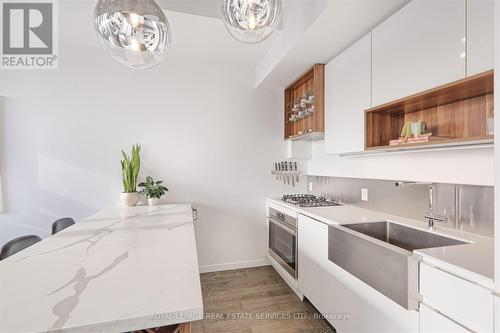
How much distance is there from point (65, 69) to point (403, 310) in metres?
3.55

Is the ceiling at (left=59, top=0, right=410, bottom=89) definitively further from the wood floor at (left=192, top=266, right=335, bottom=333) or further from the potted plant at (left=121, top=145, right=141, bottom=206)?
the wood floor at (left=192, top=266, right=335, bottom=333)

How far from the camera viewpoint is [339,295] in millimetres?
1679

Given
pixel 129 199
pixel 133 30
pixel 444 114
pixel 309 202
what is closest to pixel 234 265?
pixel 309 202

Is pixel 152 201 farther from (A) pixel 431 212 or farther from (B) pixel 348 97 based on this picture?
(A) pixel 431 212

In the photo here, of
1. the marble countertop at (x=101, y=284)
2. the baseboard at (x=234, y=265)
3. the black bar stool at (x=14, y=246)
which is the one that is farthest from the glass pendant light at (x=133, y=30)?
the baseboard at (x=234, y=265)

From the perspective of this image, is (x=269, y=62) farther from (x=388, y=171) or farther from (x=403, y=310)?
(x=403, y=310)

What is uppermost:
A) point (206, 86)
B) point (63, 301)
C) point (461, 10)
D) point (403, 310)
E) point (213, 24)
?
point (213, 24)

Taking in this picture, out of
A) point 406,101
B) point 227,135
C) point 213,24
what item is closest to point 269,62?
point 213,24

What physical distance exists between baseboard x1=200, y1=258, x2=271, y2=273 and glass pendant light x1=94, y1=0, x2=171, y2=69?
2.46 m

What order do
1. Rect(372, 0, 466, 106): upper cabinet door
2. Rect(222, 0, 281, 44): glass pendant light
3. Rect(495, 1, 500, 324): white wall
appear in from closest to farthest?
Rect(495, 1, 500, 324): white wall, Rect(222, 0, 281, 44): glass pendant light, Rect(372, 0, 466, 106): upper cabinet door

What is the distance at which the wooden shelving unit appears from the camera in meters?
2.37

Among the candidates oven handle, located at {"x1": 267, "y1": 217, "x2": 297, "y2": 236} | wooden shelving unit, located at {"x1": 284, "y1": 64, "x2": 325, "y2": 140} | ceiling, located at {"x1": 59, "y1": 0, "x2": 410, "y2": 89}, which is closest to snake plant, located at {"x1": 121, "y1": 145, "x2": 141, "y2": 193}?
ceiling, located at {"x1": 59, "y1": 0, "x2": 410, "y2": 89}

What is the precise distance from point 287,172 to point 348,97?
1136mm

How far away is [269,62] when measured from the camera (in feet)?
8.52
